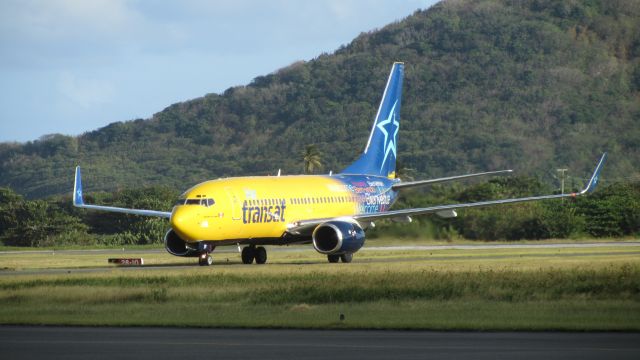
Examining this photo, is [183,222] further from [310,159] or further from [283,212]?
[310,159]

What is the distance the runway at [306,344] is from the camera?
21.8m

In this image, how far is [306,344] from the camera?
23.5m

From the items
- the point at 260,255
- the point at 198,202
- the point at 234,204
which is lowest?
the point at 260,255

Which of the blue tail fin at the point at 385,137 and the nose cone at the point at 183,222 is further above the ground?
the blue tail fin at the point at 385,137

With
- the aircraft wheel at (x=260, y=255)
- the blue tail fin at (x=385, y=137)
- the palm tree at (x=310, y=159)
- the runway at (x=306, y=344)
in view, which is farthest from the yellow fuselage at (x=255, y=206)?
the palm tree at (x=310, y=159)

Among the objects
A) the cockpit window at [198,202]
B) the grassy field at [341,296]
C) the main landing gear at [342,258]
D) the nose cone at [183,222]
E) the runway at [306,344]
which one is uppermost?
the cockpit window at [198,202]

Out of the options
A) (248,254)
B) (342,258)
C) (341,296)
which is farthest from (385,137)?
(341,296)

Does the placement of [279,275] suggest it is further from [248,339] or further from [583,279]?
[248,339]

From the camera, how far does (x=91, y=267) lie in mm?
52656

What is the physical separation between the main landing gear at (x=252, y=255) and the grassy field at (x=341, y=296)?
5.20 meters

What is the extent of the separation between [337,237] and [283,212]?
10.5 ft

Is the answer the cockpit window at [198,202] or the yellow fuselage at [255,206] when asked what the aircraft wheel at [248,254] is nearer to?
the yellow fuselage at [255,206]

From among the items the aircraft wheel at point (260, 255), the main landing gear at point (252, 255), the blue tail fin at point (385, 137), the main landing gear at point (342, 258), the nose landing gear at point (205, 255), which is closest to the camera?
the nose landing gear at point (205, 255)

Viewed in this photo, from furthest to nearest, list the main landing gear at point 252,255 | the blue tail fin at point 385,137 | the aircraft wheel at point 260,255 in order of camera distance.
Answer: the blue tail fin at point 385,137, the aircraft wheel at point 260,255, the main landing gear at point 252,255
